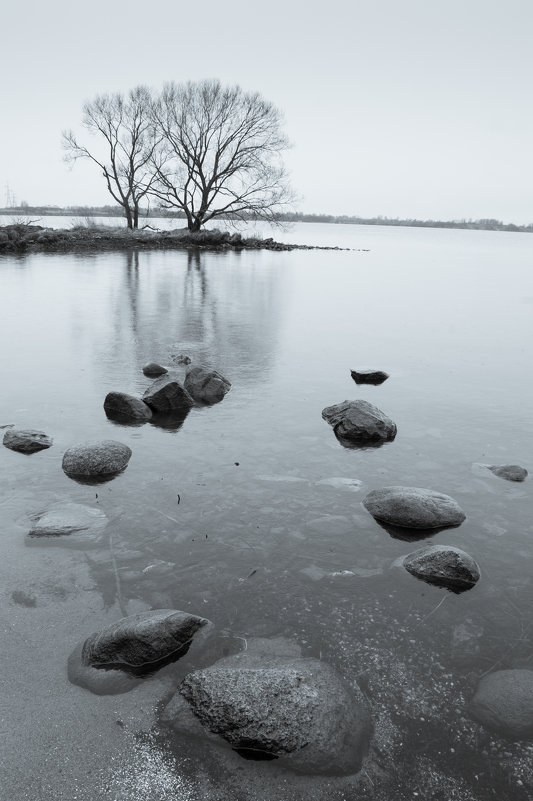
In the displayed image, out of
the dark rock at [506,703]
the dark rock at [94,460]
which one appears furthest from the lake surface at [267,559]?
the dark rock at [94,460]

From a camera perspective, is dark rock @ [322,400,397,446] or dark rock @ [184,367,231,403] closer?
dark rock @ [322,400,397,446]

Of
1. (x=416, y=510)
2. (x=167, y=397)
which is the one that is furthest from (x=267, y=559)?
(x=167, y=397)

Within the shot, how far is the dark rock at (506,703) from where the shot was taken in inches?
129

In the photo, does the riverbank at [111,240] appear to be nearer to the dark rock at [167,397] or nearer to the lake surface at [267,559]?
the lake surface at [267,559]

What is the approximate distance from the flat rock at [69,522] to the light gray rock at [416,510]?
8.73 feet

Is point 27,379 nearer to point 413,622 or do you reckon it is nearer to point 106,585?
point 106,585

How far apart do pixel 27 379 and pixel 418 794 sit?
29.0ft

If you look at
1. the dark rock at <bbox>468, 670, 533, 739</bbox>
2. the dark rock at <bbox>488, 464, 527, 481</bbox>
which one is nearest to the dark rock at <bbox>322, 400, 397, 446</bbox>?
the dark rock at <bbox>488, 464, 527, 481</bbox>

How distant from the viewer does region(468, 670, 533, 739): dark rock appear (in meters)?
3.27

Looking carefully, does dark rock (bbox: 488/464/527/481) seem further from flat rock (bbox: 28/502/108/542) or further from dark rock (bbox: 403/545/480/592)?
flat rock (bbox: 28/502/108/542)

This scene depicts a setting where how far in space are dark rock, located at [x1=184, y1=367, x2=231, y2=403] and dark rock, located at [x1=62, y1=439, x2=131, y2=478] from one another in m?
2.65

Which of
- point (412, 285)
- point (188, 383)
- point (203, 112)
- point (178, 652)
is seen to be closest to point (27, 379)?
point (188, 383)

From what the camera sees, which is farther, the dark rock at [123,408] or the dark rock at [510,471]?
the dark rock at [123,408]

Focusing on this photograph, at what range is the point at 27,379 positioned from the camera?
9.77m
